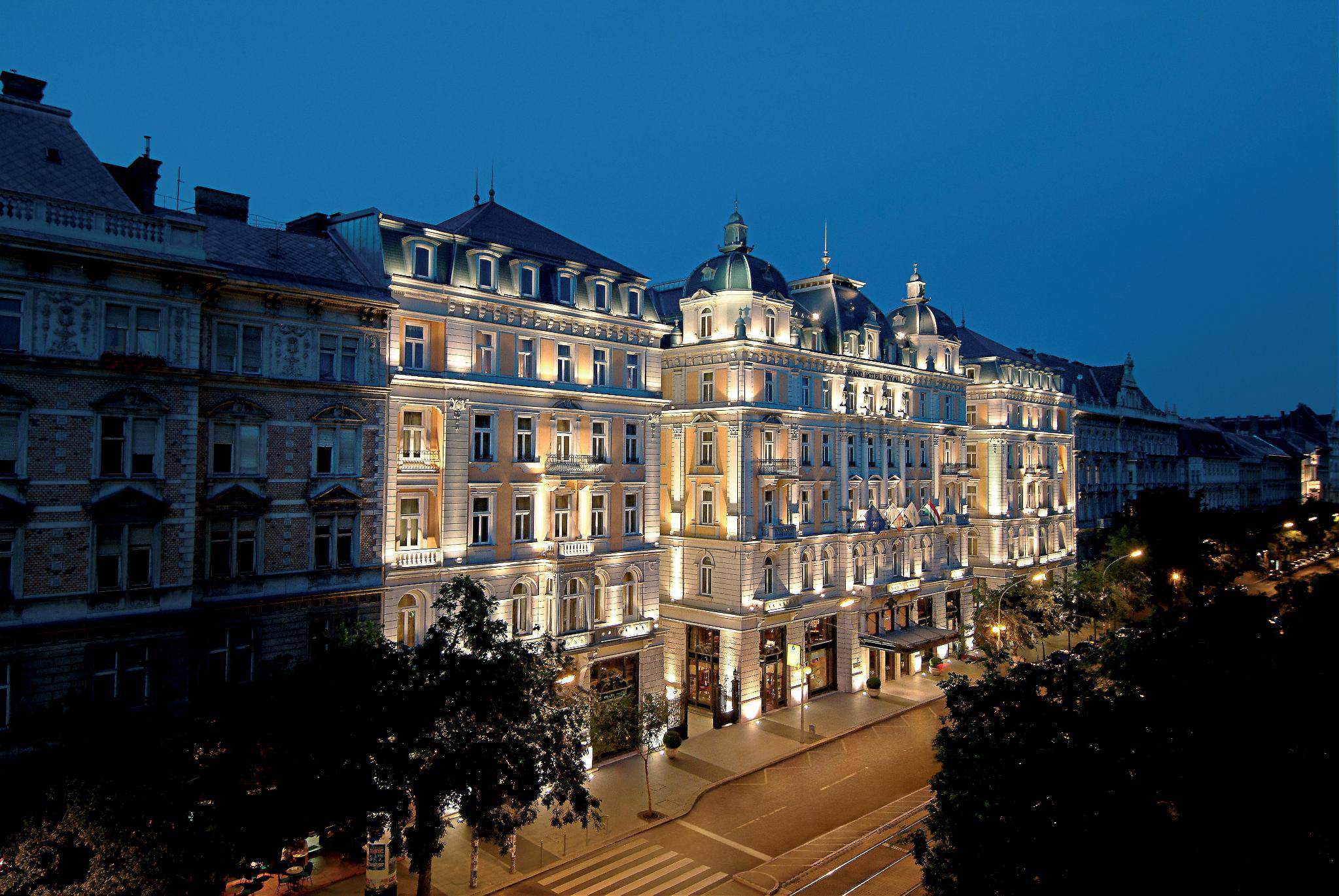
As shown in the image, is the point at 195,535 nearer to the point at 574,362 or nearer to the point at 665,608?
the point at 574,362

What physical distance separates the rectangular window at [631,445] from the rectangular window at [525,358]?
6577 mm

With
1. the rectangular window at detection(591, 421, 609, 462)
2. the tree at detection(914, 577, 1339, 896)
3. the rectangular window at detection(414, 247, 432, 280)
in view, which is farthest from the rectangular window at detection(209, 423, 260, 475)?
the tree at detection(914, 577, 1339, 896)

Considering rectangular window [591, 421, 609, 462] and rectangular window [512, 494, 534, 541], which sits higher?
rectangular window [591, 421, 609, 462]

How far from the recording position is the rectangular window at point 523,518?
1580 inches

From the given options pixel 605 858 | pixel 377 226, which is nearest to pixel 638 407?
pixel 377 226

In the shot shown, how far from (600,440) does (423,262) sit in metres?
12.8

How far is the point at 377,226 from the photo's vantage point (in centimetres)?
3634

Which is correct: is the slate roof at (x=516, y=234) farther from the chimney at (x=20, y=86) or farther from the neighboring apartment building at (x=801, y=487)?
the chimney at (x=20, y=86)

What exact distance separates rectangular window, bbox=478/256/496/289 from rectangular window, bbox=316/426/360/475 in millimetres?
9687

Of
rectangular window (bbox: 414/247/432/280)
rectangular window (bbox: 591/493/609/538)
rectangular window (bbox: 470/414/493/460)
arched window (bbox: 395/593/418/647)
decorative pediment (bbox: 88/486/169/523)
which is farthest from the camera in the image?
rectangular window (bbox: 591/493/609/538)

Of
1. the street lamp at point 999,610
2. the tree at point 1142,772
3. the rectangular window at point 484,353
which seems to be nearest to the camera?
the tree at point 1142,772

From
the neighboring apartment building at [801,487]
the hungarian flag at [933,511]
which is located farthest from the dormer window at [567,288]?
the hungarian flag at [933,511]

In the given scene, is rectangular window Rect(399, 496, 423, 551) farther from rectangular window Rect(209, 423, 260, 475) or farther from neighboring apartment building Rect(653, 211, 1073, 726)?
neighboring apartment building Rect(653, 211, 1073, 726)

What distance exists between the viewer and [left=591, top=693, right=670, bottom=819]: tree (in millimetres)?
34562
